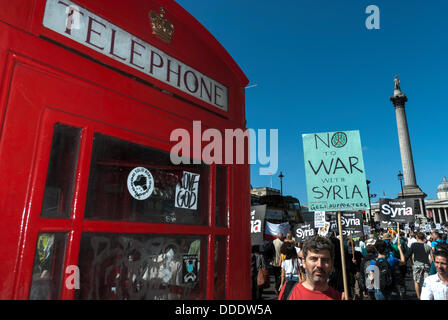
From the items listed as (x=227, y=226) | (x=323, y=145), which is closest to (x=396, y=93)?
(x=323, y=145)

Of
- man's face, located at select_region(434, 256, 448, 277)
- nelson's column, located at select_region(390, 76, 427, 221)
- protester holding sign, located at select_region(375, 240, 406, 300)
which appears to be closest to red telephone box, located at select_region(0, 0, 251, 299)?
man's face, located at select_region(434, 256, 448, 277)

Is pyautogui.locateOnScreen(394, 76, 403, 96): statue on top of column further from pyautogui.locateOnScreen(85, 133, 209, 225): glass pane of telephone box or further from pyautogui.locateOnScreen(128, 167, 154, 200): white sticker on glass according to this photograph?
pyautogui.locateOnScreen(128, 167, 154, 200): white sticker on glass

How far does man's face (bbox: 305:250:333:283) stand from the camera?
256 centimetres

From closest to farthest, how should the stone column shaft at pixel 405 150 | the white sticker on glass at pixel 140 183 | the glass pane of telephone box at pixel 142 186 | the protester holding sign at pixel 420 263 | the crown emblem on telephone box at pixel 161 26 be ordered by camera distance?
the glass pane of telephone box at pixel 142 186 < the white sticker on glass at pixel 140 183 < the crown emblem on telephone box at pixel 161 26 < the protester holding sign at pixel 420 263 < the stone column shaft at pixel 405 150

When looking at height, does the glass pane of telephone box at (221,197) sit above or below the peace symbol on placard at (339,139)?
below

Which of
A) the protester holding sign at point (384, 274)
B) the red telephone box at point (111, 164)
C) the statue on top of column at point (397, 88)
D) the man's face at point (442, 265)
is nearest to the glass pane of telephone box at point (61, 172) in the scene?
the red telephone box at point (111, 164)

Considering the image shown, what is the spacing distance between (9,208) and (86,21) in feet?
3.23

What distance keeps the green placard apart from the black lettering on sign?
10.4 ft

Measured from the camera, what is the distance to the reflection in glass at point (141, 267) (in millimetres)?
1415

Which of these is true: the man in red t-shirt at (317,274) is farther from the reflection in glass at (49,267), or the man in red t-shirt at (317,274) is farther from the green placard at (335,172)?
the green placard at (335,172)

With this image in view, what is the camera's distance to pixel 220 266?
2.00 m

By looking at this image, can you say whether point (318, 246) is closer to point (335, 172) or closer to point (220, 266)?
point (220, 266)

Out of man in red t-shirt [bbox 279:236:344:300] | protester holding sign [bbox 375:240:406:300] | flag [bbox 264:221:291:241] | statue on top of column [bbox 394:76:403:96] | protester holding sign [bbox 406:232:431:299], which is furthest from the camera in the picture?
statue on top of column [bbox 394:76:403:96]
